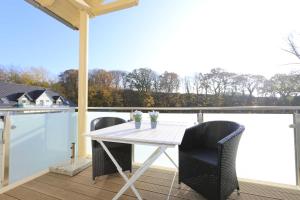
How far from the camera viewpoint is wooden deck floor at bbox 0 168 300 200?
216 centimetres

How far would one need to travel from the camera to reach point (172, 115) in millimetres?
3117

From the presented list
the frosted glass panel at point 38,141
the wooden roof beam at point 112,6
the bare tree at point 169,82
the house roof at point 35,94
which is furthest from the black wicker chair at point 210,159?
the house roof at point 35,94

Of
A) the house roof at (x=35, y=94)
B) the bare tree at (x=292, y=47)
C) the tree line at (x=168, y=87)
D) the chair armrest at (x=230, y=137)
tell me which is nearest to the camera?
the chair armrest at (x=230, y=137)

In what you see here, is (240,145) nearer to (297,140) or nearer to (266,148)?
(266,148)

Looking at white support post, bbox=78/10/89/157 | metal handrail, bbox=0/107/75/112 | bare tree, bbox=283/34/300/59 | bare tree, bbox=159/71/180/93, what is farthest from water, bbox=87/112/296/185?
bare tree, bbox=283/34/300/59

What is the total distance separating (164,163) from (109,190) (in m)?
1.05

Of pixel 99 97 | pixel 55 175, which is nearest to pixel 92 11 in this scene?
pixel 99 97

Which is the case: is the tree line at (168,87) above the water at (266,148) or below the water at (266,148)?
above

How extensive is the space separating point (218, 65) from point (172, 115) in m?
4.90

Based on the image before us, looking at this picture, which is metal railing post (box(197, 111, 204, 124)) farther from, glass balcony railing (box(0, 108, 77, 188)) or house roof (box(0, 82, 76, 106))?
house roof (box(0, 82, 76, 106))

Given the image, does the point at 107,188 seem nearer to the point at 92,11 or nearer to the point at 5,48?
the point at 92,11

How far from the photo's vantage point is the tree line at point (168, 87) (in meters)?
4.58

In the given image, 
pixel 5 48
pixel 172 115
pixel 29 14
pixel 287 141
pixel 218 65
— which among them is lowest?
pixel 287 141

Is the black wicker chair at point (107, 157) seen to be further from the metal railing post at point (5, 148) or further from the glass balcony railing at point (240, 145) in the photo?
the metal railing post at point (5, 148)
